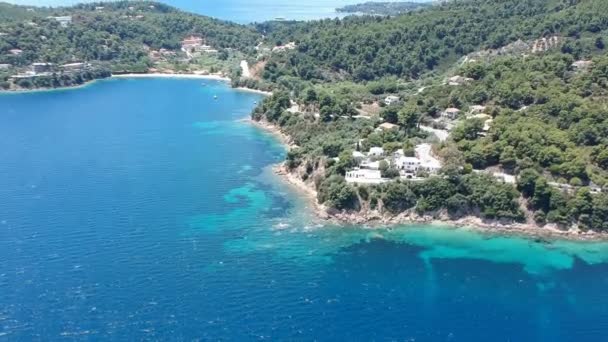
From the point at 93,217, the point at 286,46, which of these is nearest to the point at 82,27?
the point at 286,46

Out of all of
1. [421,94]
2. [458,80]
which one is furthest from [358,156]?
[458,80]

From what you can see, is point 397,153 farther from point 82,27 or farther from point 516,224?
point 82,27

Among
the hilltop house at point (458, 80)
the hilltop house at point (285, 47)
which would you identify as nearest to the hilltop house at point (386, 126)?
the hilltop house at point (458, 80)

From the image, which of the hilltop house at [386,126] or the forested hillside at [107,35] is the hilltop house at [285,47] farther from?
the hilltop house at [386,126]

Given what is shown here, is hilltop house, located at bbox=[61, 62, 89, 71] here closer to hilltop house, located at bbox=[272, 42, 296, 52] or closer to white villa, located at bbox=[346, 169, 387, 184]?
hilltop house, located at bbox=[272, 42, 296, 52]

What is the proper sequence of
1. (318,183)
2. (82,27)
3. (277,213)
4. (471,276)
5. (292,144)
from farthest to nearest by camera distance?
(82,27), (292,144), (318,183), (277,213), (471,276)

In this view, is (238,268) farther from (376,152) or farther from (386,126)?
(386,126)
